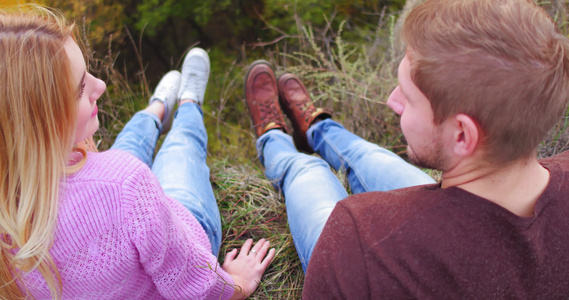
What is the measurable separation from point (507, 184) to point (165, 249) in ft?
2.69

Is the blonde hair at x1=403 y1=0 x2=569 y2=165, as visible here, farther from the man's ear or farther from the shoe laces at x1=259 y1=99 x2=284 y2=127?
the shoe laces at x1=259 y1=99 x2=284 y2=127

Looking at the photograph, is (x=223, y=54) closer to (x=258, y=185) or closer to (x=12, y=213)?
(x=258, y=185)

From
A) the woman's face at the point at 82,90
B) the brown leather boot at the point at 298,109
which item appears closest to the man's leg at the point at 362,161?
the brown leather boot at the point at 298,109

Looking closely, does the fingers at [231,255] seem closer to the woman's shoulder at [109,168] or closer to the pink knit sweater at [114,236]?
the pink knit sweater at [114,236]

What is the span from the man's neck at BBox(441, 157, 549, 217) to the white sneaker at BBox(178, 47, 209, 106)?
1881 millimetres

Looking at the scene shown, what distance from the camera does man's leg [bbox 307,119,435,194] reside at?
5.22ft

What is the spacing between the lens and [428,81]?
30.5 inches

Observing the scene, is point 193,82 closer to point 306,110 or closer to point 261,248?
point 306,110

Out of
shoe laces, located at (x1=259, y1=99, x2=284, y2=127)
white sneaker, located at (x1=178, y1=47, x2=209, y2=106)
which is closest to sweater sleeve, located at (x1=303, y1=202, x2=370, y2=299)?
shoe laces, located at (x1=259, y1=99, x2=284, y2=127)

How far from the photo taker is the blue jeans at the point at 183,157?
1561mm

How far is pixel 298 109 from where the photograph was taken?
2504 mm

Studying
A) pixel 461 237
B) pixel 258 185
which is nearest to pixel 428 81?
pixel 461 237

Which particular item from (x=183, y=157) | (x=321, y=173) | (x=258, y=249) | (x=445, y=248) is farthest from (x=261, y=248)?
(x=445, y=248)

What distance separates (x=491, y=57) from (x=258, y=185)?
1.50m
